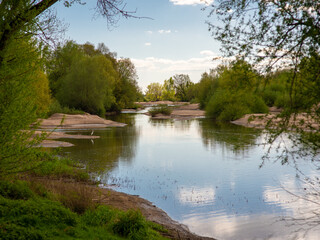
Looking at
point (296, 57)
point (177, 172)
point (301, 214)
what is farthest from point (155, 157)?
point (296, 57)

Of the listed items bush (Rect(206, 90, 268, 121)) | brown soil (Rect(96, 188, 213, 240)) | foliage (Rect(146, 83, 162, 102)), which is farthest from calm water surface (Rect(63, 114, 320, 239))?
foliage (Rect(146, 83, 162, 102))

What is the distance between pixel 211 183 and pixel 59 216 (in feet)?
22.2

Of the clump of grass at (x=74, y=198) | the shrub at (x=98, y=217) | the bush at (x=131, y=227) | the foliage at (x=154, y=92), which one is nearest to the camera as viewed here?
the bush at (x=131, y=227)

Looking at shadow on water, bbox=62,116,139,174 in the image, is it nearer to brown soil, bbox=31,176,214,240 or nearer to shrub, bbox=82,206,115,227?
brown soil, bbox=31,176,214,240

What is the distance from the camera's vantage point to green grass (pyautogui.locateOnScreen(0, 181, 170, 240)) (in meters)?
4.62

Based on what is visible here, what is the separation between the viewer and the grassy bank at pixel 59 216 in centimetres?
470

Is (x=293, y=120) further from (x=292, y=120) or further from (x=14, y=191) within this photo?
(x=14, y=191)

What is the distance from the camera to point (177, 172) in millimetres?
12781

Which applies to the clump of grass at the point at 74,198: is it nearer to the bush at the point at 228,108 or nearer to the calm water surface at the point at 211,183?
the calm water surface at the point at 211,183

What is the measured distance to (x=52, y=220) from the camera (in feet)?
16.8

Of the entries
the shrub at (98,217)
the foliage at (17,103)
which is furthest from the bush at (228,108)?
the foliage at (17,103)

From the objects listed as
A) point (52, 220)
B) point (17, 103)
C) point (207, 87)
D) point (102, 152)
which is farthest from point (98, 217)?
point (207, 87)

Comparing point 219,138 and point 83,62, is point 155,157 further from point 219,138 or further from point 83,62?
point 83,62

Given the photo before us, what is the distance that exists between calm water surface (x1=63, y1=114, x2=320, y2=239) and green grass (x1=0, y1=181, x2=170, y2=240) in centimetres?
212
